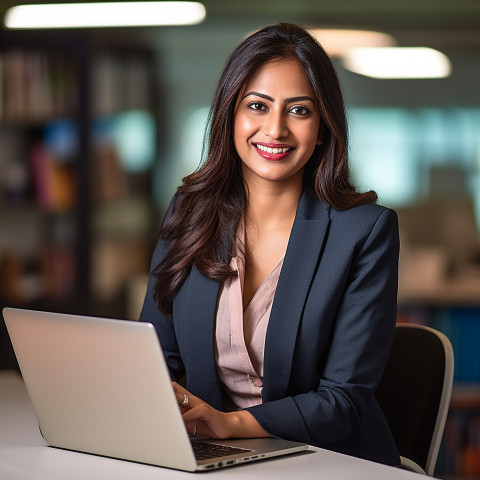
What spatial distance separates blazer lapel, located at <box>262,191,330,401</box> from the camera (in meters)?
1.86

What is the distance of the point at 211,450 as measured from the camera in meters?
1.52

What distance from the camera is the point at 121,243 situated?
5672mm

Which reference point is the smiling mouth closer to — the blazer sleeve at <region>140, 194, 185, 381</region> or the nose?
the nose

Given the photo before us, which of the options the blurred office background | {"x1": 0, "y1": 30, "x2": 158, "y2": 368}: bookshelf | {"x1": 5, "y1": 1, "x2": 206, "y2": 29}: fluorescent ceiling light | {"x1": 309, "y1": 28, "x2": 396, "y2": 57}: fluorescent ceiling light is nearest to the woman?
{"x1": 0, "y1": 30, "x2": 158, "y2": 368}: bookshelf

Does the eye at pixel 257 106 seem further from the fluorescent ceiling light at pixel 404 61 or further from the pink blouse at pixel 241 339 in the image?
the fluorescent ceiling light at pixel 404 61

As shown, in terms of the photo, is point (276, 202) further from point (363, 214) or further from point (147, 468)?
point (147, 468)

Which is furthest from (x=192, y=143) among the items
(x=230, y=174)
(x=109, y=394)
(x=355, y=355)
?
(x=109, y=394)

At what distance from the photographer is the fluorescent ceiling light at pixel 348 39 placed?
225 inches

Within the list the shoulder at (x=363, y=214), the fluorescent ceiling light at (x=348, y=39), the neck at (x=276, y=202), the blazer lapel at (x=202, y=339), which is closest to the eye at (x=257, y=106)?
the neck at (x=276, y=202)

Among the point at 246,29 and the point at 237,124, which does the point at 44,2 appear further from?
the point at 237,124

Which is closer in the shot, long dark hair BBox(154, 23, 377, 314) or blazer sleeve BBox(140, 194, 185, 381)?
long dark hair BBox(154, 23, 377, 314)

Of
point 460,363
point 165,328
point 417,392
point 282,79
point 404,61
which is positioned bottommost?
point 460,363

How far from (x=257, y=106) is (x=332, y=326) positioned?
53cm

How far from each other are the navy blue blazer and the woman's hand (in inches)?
5.2
